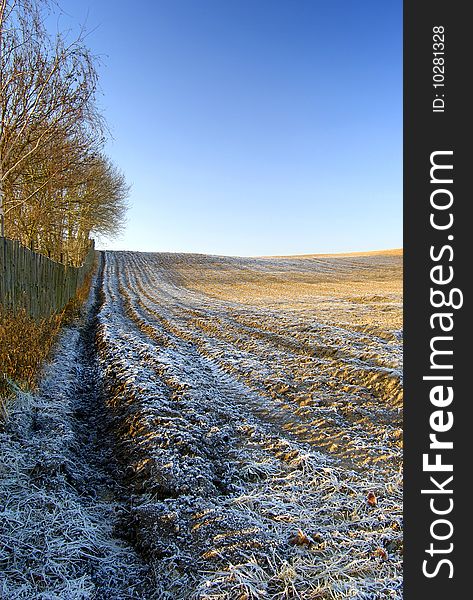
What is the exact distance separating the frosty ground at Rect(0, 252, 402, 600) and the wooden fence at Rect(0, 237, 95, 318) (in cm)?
129

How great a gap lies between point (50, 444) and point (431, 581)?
130 inches

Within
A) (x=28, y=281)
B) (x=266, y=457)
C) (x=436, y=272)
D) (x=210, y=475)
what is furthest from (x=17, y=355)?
(x=436, y=272)

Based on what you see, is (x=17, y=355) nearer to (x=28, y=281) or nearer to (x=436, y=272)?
(x=28, y=281)

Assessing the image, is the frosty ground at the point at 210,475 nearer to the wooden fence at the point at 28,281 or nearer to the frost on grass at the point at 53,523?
the frost on grass at the point at 53,523

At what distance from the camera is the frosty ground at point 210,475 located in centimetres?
224

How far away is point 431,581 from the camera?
5.38 feet

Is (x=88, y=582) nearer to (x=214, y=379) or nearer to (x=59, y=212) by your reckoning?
(x=214, y=379)

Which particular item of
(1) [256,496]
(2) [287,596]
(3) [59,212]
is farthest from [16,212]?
(2) [287,596]

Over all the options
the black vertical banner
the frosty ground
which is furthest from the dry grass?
the black vertical banner

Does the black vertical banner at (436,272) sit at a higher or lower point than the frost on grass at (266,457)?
higher

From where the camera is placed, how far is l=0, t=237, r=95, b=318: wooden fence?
619 cm

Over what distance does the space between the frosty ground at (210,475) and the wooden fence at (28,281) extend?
1.29m

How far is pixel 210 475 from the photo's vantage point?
324cm

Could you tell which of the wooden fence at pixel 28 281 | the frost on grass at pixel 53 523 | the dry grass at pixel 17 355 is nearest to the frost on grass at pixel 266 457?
the frost on grass at pixel 53 523
